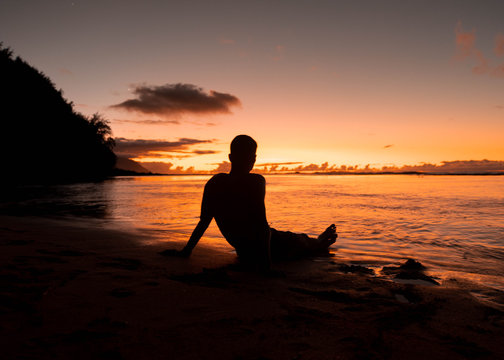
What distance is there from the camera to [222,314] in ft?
7.23

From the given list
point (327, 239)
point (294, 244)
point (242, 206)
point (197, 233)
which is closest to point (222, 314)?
point (242, 206)

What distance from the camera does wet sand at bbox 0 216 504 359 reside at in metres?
1.73

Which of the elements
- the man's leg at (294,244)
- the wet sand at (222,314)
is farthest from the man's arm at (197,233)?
the man's leg at (294,244)

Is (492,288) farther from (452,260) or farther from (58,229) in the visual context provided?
(58,229)

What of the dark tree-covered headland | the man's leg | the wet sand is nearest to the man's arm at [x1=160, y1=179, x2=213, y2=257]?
the wet sand

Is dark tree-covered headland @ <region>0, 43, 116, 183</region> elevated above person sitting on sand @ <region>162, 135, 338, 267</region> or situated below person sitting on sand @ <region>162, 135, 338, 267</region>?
above

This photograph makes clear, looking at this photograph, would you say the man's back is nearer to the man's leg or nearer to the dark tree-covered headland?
the man's leg

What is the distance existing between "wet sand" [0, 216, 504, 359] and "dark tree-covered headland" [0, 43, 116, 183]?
37.8m

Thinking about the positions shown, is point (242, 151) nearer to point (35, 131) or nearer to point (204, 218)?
point (204, 218)

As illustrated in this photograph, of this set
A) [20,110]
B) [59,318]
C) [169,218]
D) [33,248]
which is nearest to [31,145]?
[20,110]

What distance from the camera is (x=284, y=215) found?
408 inches

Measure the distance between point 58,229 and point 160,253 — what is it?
323cm

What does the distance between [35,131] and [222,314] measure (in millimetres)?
45567

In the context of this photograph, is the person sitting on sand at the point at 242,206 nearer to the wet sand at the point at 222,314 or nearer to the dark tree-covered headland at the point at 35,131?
the wet sand at the point at 222,314
